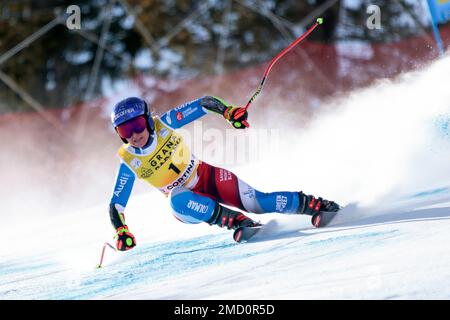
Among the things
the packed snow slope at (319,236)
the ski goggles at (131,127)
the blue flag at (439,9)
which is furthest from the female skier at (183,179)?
the blue flag at (439,9)

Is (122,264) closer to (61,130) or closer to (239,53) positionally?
(61,130)

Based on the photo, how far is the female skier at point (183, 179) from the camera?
4363 millimetres

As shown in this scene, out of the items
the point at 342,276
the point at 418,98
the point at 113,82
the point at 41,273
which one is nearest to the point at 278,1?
the point at 113,82

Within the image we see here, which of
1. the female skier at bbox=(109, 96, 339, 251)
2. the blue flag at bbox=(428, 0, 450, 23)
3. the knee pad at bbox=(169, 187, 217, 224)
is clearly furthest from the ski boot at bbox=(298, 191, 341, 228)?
the blue flag at bbox=(428, 0, 450, 23)

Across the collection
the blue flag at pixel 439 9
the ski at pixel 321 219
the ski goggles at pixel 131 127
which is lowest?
the ski at pixel 321 219

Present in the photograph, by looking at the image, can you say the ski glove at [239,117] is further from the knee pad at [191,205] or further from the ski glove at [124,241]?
the ski glove at [124,241]

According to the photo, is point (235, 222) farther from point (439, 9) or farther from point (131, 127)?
point (439, 9)

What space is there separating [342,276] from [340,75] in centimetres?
702

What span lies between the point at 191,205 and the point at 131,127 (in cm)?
61

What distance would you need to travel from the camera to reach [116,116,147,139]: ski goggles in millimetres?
4328

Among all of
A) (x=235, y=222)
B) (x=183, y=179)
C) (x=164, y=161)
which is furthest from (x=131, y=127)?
(x=235, y=222)

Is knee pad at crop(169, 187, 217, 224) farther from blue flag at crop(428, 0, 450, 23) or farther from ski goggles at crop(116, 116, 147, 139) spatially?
blue flag at crop(428, 0, 450, 23)

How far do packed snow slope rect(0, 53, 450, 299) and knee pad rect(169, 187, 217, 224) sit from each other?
0.83ft

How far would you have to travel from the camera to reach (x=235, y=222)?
4527mm
